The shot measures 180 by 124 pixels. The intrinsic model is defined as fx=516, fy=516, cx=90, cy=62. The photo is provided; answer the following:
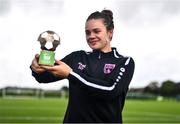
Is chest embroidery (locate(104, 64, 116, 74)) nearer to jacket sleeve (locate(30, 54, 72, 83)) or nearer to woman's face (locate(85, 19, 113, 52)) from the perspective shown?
woman's face (locate(85, 19, 113, 52))

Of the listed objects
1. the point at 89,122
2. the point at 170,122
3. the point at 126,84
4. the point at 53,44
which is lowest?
the point at 170,122

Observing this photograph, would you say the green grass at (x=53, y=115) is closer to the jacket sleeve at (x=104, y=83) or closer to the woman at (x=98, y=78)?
the woman at (x=98, y=78)

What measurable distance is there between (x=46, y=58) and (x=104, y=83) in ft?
1.72

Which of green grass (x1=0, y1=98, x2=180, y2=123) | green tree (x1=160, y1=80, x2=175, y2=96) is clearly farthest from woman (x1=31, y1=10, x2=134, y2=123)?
green tree (x1=160, y1=80, x2=175, y2=96)

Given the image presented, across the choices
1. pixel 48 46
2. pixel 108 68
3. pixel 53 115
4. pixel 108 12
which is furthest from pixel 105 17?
pixel 53 115

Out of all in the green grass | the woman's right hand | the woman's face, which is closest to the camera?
the woman's right hand

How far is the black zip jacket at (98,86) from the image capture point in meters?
3.73

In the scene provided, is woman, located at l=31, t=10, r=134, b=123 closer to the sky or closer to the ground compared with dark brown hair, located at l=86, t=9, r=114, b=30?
closer to the ground

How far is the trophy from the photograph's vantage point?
3.46 metres

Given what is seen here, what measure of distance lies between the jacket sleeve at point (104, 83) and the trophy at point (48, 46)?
238mm

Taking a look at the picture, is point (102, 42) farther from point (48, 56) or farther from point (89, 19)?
point (48, 56)

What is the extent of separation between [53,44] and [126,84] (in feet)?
2.41

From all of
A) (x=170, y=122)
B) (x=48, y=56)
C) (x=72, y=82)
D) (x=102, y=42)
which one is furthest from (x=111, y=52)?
(x=170, y=122)

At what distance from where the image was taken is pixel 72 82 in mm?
3719
